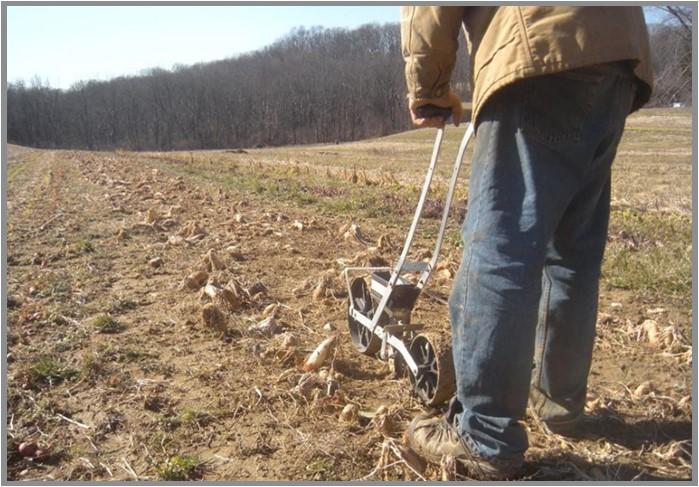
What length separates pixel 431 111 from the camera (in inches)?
88.7

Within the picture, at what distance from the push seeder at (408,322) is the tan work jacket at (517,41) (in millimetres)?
246

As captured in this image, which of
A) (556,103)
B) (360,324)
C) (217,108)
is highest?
(217,108)

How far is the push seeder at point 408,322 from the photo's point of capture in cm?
243

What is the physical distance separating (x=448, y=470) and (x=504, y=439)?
236mm

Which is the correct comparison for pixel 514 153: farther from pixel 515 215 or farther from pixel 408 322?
pixel 408 322

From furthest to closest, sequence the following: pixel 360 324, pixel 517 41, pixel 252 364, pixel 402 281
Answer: pixel 360 324, pixel 252 364, pixel 402 281, pixel 517 41

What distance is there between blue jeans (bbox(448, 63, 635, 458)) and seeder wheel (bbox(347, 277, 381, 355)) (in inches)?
42.7

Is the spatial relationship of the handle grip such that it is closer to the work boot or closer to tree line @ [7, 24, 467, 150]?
the work boot

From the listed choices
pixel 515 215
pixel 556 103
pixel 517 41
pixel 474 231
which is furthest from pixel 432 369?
pixel 517 41

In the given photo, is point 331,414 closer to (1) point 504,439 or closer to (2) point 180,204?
(1) point 504,439

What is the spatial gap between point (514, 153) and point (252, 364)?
5.90 feet

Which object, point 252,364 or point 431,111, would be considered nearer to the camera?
point 431,111

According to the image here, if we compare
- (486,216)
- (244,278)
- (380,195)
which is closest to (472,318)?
(486,216)

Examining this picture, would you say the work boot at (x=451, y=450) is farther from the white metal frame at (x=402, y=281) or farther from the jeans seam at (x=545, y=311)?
the jeans seam at (x=545, y=311)
